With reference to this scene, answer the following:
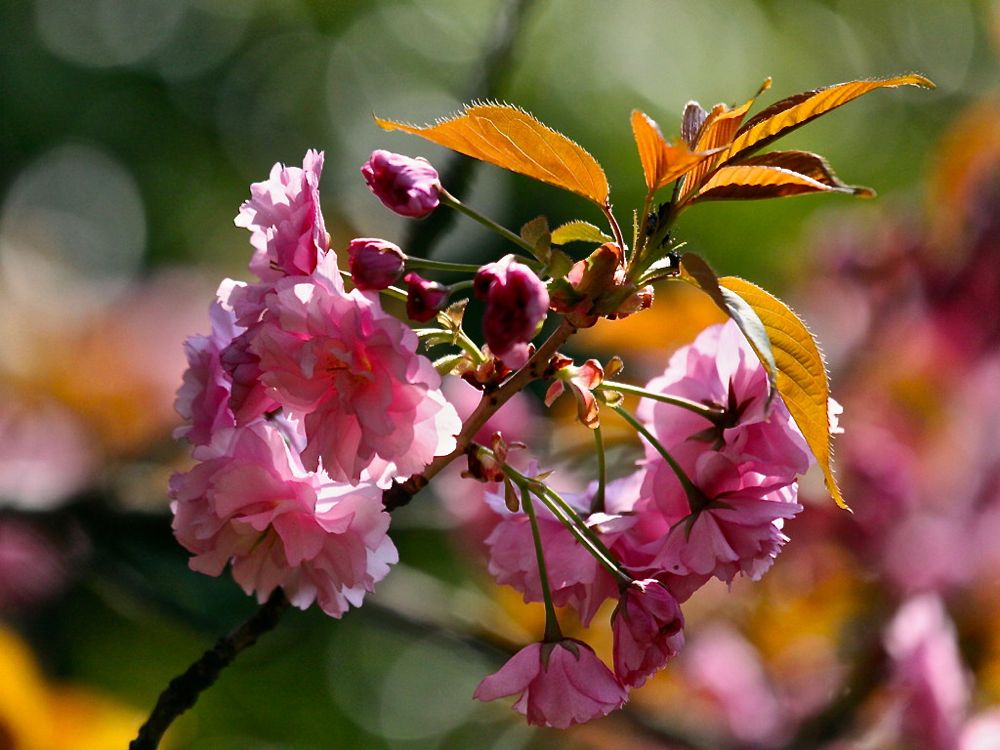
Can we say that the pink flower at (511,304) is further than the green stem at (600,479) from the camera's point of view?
No

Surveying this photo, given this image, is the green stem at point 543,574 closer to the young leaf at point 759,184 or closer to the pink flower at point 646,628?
the pink flower at point 646,628

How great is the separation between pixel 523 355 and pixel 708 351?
0.65 feet

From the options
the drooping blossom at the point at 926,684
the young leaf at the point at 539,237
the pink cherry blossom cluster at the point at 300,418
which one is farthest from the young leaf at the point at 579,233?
the drooping blossom at the point at 926,684

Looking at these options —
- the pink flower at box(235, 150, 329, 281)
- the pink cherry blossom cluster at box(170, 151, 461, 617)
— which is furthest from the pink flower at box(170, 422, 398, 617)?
the pink flower at box(235, 150, 329, 281)

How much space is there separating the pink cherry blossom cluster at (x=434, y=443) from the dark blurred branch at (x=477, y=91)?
415 mm

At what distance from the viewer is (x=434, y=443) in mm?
711

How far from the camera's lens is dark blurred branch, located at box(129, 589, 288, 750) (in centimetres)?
82

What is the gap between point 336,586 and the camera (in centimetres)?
76

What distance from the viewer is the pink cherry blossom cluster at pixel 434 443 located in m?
0.69

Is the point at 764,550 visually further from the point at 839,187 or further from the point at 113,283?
the point at 113,283

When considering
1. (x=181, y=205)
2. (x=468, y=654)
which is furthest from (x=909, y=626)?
(x=181, y=205)

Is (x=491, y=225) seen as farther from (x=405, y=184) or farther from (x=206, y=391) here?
(x=206, y=391)

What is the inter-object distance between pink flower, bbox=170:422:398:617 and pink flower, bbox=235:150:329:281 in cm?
11

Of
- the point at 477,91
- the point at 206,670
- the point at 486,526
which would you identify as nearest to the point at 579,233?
the point at 206,670
